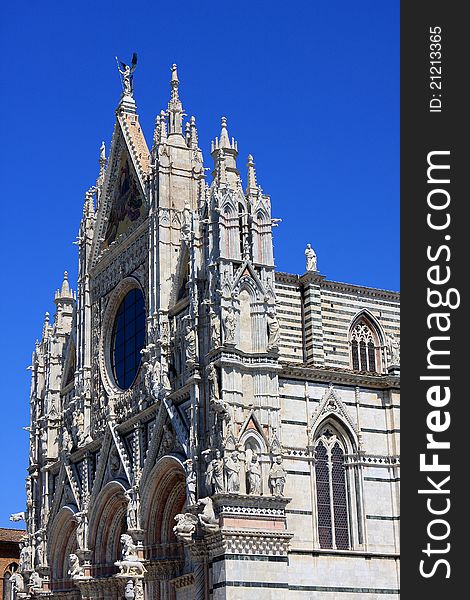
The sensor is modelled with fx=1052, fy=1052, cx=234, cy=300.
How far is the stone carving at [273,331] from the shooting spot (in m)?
27.8

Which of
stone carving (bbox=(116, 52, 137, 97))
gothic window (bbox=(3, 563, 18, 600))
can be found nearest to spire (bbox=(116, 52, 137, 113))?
stone carving (bbox=(116, 52, 137, 97))

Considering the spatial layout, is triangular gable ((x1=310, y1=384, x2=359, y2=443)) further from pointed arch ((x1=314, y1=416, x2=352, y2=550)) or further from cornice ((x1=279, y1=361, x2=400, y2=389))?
cornice ((x1=279, y1=361, x2=400, y2=389))

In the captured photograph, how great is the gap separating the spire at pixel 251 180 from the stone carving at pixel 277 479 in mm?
7768

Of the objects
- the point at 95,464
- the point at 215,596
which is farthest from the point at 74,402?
the point at 215,596

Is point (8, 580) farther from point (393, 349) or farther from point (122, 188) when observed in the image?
point (393, 349)

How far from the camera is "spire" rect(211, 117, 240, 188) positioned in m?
29.9

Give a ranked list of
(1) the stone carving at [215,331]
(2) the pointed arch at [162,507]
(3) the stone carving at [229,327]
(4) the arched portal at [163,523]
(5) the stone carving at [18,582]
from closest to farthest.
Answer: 1. (3) the stone carving at [229,327]
2. (1) the stone carving at [215,331]
3. (4) the arched portal at [163,523]
4. (2) the pointed arch at [162,507]
5. (5) the stone carving at [18,582]

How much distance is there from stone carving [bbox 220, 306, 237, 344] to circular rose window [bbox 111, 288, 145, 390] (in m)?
7.05

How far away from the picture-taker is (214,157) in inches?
1190

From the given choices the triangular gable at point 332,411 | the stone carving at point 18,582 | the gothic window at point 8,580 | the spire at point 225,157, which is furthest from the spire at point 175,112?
the gothic window at point 8,580

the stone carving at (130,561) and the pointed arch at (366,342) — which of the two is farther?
the pointed arch at (366,342)

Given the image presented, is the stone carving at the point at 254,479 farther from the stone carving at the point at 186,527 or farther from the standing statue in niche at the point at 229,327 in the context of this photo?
the standing statue in niche at the point at 229,327

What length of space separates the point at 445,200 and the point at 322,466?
1510 centimetres

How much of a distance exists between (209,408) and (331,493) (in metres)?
4.15
